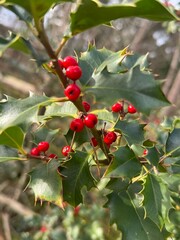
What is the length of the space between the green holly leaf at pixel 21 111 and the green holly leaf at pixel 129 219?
336 millimetres

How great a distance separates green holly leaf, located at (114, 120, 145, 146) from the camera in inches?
39.8

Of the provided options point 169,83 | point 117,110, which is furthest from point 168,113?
point 117,110

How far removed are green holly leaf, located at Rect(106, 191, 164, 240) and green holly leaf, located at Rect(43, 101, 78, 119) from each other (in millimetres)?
245

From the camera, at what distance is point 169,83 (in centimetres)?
544

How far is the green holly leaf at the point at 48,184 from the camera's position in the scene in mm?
969

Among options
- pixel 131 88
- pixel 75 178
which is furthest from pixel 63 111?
pixel 131 88

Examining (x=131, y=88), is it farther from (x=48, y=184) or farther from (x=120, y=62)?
(x=48, y=184)

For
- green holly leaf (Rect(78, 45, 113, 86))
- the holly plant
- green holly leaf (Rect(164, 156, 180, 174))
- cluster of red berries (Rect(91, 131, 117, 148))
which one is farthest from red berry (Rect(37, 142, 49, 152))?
green holly leaf (Rect(164, 156, 180, 174))

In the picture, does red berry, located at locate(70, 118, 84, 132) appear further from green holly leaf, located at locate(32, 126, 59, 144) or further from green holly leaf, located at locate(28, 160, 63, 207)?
green holly leaf, located at locate(32, 126, 59, 144)

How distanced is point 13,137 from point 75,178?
0.64ft

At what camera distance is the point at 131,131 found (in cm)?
103

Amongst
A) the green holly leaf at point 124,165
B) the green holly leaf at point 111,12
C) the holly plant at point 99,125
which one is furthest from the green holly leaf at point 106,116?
the green holly leaf at point 111,12

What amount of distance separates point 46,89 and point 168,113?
1367mm

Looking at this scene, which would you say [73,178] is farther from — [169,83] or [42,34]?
[169,83]
